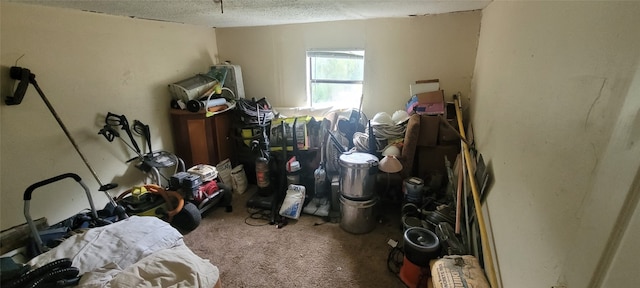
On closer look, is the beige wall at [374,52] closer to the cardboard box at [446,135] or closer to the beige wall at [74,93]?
the cardboard box at [446,135]

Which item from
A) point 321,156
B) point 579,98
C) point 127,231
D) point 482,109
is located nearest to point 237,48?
point 321,156

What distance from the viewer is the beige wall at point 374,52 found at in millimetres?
2953

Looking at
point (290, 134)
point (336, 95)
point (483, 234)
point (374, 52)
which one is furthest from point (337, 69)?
point (483, 234)

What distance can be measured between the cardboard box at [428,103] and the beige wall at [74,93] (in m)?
2.75

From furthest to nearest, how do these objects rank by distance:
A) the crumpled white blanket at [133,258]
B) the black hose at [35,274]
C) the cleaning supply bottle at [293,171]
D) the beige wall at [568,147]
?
the cleaning supply bottle at [293,171] → the crumpled white blanket at [133,258] → the black hose at [35,274] → the beige wall at [568,147]

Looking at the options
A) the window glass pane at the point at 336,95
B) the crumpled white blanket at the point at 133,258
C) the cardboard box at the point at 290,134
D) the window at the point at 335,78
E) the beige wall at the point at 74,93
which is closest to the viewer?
the crumpled white blanket at the point at 133,258

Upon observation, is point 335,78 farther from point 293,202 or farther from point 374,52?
point 293,202

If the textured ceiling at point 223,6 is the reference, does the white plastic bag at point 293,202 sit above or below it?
below

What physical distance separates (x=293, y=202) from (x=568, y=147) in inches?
91.0

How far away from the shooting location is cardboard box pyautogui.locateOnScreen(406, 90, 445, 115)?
280 cm

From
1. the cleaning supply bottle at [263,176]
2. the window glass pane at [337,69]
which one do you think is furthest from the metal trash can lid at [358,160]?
the window glass pane at [337,69]

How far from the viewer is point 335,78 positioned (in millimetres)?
3555

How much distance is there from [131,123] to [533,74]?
3263 millimetres

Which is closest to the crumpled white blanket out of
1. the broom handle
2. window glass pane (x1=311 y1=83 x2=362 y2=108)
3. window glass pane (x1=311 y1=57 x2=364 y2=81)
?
the broom handle
